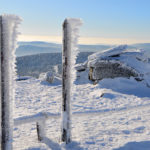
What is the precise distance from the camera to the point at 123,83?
39.1 feet

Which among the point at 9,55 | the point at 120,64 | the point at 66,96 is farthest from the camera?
the point at 120,64

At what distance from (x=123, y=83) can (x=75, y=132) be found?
270 inches

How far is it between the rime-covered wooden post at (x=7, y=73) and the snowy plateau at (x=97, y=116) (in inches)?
29.0

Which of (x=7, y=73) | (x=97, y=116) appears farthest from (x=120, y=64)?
(x=7, y=73)

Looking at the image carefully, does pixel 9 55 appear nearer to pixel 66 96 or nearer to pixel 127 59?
pixel 66 96

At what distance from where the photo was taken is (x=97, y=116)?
7387mm

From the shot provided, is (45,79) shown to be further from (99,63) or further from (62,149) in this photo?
(62,149)

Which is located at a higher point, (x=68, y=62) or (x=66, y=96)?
(x=68, y=62)

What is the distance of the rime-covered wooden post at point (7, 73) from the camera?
3.91 m

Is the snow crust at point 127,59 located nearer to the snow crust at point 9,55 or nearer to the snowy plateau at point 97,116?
the snowy plateau at point 97,116

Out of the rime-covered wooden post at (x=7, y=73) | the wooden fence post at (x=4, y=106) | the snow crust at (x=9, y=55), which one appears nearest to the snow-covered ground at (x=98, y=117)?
the wooden fence post at (x=4, y=106)

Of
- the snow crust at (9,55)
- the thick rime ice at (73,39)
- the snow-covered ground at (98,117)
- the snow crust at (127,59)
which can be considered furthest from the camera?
the snow crust at (127,59)

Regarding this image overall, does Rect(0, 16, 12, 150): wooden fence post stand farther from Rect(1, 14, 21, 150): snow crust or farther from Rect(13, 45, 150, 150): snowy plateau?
Rect(13, 45, 150, 150): snowy plateau

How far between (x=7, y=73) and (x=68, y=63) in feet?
4.50
